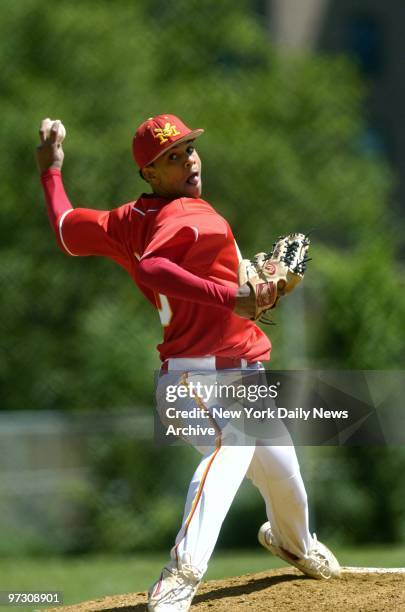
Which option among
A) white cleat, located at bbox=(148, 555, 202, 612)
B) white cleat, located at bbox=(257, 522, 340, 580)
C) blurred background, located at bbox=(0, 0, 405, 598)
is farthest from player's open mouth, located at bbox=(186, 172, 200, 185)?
blurred background, located at bbox=(0, 0, 405, 598)

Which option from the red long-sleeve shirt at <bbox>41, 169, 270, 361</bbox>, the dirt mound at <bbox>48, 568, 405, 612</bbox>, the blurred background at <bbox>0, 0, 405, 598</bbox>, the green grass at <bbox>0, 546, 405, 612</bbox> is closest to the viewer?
the red long-sleeve shirt at <bbox>41, 169, 270, 361</bbox>

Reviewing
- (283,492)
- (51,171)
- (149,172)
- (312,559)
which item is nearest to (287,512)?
(283,492)

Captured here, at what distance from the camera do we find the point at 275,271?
346 cm

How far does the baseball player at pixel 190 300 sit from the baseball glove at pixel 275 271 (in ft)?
0.06

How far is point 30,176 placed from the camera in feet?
33.0

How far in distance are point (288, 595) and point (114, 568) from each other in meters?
3.80

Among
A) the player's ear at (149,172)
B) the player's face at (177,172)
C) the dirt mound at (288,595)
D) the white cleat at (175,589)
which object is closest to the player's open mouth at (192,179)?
the player's face at (177,172)

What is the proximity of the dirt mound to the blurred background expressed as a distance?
221 cm

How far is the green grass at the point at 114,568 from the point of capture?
6.45 meters

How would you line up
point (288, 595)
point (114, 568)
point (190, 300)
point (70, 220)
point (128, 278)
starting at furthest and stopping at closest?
point (128, 278)
point (114, 568)
point (288, 595)
point (70, 220)
point (190, 300)

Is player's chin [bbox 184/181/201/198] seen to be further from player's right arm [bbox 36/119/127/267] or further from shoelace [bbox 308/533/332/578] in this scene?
shoelace [bbox 308/533/332/578]

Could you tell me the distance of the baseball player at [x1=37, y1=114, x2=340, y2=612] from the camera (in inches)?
131

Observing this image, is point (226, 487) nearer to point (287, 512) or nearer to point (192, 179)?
point (287, 512)

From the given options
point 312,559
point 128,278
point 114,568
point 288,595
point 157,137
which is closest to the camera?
point 157,137
